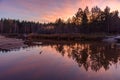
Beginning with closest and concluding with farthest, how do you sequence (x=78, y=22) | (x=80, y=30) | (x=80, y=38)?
(x=80, y=38)
(x=80, y=30)
(x=78, y=22)

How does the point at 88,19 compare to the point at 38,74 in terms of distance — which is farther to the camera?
the point at 88,19

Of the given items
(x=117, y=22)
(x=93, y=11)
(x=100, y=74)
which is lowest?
(x=100, y=74)

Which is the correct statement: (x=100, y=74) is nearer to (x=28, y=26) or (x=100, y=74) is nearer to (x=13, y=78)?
(x=13, y=78)

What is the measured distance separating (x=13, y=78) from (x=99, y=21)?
90665 millimetres

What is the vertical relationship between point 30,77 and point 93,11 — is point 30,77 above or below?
below

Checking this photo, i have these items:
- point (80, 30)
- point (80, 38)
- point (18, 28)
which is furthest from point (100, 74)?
point (18, 28)

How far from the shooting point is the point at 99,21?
335 feet

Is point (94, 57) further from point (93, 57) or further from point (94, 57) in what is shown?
point (93, 57)

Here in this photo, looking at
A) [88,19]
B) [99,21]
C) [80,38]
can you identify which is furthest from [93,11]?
[80,38]

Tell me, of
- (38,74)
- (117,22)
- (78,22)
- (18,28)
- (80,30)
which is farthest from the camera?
(18,28)

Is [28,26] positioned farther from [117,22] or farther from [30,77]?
[30,77]

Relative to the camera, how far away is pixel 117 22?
326 ft

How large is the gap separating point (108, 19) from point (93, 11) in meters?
15.4

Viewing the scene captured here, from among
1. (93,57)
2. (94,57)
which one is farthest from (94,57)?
(93,57)
